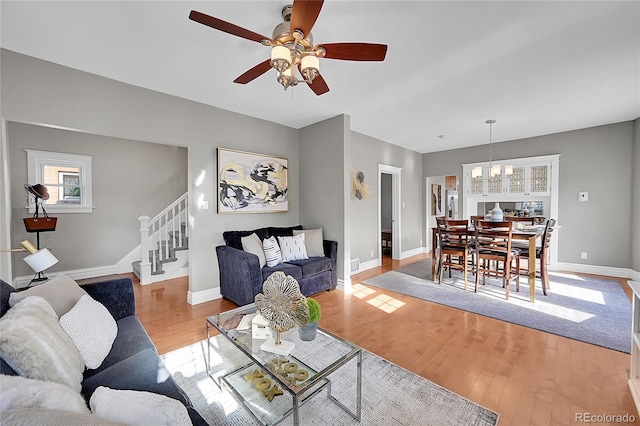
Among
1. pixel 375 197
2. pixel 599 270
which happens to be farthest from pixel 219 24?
pixel 599 270

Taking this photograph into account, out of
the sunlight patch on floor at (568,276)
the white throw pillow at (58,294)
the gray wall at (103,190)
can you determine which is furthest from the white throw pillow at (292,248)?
the sunlight patch on floor at (568,276)

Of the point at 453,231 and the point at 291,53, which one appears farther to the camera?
the point at 453,231

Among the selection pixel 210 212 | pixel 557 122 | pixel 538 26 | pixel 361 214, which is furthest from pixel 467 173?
pixel 210 212

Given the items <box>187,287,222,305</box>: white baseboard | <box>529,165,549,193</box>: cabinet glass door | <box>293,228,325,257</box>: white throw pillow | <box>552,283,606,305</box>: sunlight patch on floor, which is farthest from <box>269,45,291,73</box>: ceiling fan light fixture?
<box>529,165,549,193</box>: cabinet glass door

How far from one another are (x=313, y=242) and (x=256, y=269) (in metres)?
1.09

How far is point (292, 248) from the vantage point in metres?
3.61

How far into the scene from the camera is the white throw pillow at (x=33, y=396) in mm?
655

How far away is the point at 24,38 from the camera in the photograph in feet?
6.88

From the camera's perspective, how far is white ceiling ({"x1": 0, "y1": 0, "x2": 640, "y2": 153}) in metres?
1.82

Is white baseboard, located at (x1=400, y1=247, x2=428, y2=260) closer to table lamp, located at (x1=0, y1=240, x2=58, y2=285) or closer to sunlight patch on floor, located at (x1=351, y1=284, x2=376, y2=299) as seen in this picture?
sunlight patch on floor, located at (x1=351, y1=284, x2=376, y2=299)

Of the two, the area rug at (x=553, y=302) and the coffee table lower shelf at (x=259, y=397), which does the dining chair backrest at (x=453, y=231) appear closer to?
the area rug at (x=553, y=302)

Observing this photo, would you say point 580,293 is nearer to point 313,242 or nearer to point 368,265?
point 368,265

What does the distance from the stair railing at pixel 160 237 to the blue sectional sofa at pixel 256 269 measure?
4.68 ft

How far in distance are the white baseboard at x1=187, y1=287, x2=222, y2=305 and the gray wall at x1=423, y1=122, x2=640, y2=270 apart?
6094 millimetres
